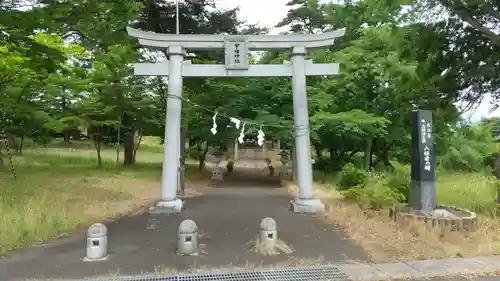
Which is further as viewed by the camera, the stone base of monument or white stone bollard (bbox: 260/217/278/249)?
the stone base of monument

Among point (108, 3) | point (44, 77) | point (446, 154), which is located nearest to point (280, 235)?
point (108, 3)

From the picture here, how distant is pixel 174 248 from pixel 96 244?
1284 millimetres

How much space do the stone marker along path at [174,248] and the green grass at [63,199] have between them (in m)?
0.58

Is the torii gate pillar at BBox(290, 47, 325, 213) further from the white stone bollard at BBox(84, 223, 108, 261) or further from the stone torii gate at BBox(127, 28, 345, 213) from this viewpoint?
the white stone bollard at BBox(84, 223, 108, 261)

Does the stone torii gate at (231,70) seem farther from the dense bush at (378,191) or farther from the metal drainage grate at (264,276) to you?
the metal drainage grate at (264,276)

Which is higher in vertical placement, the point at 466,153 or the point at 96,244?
the point at 466,153

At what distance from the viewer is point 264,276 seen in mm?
5109

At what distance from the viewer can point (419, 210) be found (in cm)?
826

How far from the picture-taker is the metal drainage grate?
5.02 metres

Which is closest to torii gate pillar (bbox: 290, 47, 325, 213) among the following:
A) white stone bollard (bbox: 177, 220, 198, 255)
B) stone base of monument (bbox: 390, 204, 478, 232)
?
stone base of monument (bbox: 390, 204, 478, 232)

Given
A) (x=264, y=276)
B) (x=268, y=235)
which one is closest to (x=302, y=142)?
(x=268, y=235)

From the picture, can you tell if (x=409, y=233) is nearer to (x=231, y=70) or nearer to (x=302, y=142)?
(x=302, y=142)

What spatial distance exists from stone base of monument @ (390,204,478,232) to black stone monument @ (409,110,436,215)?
0.21 m

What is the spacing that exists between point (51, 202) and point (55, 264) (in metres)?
4.81
